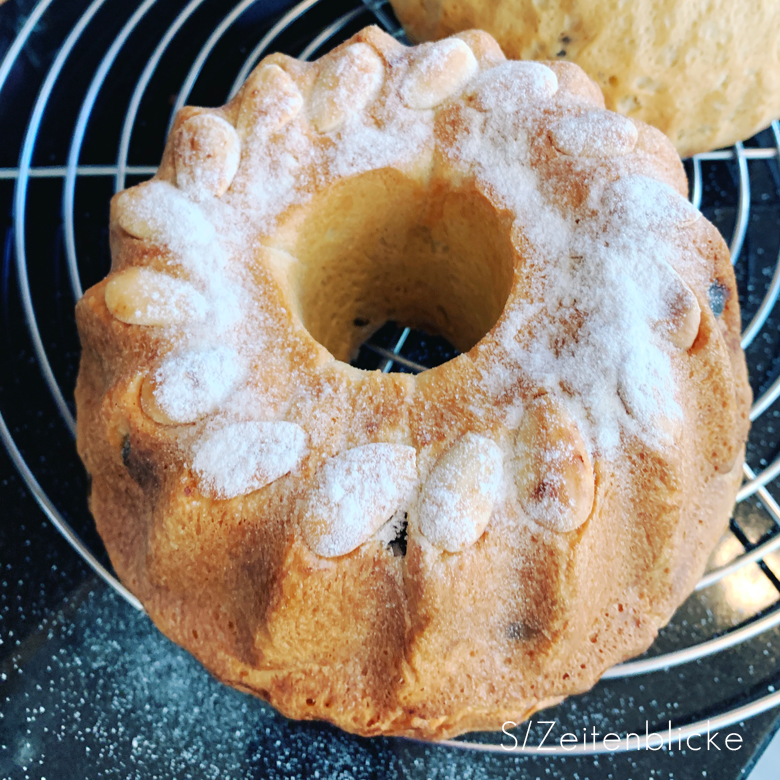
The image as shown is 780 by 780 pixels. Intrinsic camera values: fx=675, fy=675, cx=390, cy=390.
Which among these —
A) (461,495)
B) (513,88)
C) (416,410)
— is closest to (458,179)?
(513,88)

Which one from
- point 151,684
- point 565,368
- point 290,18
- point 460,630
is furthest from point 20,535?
point 290,18

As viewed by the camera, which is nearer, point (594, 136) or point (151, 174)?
point (594, 136)

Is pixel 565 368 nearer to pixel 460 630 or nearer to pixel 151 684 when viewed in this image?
pixel 460 630

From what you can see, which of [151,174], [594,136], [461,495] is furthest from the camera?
[151,174]

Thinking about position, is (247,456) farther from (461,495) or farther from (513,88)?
(513,88)

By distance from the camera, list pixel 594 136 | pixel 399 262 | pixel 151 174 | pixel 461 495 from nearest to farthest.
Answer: pixel 461 495 → pixel 594 136 → pixel 399 262 → pixel 151 174

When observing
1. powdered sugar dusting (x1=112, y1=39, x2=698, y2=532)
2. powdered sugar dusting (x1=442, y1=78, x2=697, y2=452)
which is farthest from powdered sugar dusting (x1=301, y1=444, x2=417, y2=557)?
powdered sugar dusting (x1=442, y1=78, x2=697, y2=452)

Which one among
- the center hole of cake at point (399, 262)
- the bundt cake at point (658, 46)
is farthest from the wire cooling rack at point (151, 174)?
the bundt cake at point (658, 46)

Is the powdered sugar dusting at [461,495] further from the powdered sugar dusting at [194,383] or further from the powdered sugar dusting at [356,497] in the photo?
the powdered sugar dusting at [194,383]
